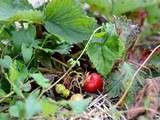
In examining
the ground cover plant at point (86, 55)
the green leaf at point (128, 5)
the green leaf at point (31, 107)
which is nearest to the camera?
the green leaf at point (31, 107)

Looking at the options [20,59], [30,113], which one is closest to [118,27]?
[20,59]

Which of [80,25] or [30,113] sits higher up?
[80,25]

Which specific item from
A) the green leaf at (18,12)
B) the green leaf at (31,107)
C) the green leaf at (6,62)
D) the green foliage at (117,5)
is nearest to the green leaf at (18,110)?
the green leaf at (31,107)

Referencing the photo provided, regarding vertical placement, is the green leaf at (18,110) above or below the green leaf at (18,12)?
below

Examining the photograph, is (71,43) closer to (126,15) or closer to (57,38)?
(57,38)

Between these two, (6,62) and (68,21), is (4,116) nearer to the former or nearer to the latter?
(6,62)

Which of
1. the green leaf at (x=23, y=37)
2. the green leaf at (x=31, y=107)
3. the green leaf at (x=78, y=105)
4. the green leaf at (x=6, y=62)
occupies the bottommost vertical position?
the green leaf at (x=78, y=105)

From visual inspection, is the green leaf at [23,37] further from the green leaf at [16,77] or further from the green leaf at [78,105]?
the green leaf at [78,105]
